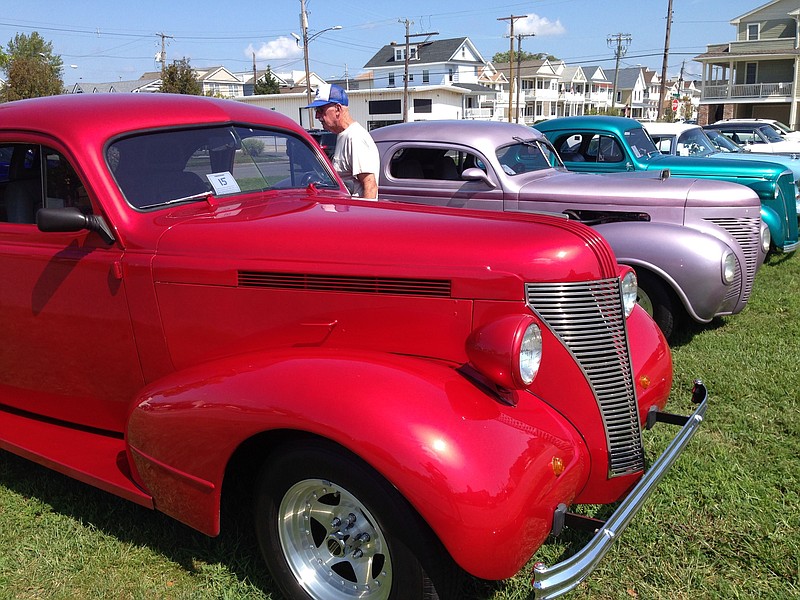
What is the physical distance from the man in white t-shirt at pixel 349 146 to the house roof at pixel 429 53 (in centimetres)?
6236

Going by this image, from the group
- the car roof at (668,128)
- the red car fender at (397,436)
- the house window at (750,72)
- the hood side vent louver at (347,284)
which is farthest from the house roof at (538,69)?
the red car fender at (397,436)

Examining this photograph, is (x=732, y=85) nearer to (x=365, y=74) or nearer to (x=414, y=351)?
(x=365, y=74)

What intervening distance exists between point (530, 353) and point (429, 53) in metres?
69.1

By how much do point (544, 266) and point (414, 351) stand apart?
22.9 inches

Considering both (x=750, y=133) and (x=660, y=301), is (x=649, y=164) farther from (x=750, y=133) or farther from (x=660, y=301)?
(x=750, y=133)

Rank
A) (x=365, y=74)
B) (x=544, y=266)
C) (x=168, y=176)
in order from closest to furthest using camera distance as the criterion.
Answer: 1. (x=544, y=266)
2. (x=168, y=176)
3. (x=365, y=74)

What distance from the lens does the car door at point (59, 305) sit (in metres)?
3.08

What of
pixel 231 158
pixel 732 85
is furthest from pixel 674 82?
pixel 231 158

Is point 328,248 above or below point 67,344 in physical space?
above

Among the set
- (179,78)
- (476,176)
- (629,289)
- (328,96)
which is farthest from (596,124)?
(179,78)

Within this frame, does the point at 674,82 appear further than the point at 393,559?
Yes

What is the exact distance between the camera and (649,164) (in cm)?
862

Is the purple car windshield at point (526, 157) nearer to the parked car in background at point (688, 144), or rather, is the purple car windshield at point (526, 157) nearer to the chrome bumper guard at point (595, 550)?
the parked car in background at point (688, 144)

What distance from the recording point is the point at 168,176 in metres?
3.22
